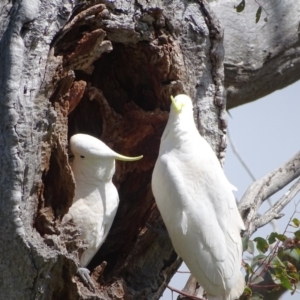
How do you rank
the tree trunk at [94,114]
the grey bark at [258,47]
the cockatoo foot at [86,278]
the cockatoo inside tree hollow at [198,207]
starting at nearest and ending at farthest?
1. the tree trunk at [94,114]
2. the cockatoo foot at [86,278]
3. the cockatoo inside tree hollow at [198,207]
4. the grey bark at [258,47]

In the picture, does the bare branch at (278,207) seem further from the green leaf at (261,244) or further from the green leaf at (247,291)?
the green leaf at (247,291)

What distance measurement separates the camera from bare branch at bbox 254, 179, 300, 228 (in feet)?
8.75

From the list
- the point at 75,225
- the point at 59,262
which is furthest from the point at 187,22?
the point at 59,262

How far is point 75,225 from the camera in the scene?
229 cm

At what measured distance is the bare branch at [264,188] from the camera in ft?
8.65

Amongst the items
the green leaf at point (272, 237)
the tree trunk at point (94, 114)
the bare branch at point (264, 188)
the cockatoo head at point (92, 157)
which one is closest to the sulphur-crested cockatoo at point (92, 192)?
the cockatoo head at point (92, 157)

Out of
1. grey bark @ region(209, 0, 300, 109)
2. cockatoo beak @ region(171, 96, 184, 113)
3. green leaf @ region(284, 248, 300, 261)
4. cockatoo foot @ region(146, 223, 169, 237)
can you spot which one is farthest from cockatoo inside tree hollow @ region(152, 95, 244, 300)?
grey bark @ region(209, 0, 300, 109)

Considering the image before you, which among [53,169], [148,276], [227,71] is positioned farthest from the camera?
[227,71]

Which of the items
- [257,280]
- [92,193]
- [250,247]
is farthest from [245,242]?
[92,193]

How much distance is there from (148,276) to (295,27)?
→ 4.00 feet

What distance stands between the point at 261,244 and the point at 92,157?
714mm

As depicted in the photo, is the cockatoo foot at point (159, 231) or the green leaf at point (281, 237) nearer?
the cockatoo foot at point (159, 231)

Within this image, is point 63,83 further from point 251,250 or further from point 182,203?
point 251,250

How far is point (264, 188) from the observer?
8.95 ft
